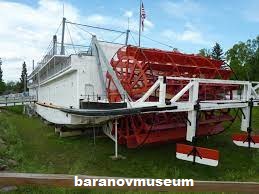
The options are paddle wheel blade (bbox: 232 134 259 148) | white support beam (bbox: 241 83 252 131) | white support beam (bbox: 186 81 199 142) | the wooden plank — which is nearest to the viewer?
the wooden plank

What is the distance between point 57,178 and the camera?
9.59 ft

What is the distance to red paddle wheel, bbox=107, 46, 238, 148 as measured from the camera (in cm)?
1108

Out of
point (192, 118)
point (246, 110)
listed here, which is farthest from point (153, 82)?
point (192, 118)

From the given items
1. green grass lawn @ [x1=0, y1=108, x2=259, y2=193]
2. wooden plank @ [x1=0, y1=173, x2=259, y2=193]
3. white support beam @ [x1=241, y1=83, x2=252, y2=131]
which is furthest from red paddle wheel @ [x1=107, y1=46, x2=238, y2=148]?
wooden plank @ [x1=0, y1=173, x2=259, y2=193]

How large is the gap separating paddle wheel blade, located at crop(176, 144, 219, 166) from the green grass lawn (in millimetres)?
1187

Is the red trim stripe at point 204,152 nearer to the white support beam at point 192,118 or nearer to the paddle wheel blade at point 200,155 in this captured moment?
the paddle wheel blade at point 200,155

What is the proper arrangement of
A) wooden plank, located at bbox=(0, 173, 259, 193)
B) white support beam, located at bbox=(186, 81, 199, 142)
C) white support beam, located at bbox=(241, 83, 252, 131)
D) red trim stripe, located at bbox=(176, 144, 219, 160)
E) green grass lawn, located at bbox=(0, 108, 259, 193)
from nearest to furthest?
wooden plank, located at bbox=(0, 173, 259, 193) < red trim stripe, located at bbox=(176, 144, 219, 160) < white support beam, located at bbox=(186, 81, 199, 142) < green grass lawn, located at bbox=(0, 108, 259, 193) < white support beam, located at bbox=(241, 83, 252, 131)

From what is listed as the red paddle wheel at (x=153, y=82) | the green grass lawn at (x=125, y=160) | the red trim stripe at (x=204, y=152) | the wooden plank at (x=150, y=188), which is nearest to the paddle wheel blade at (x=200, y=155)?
the red trim stripe at (x=204, y=152)

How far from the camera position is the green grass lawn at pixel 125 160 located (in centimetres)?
928

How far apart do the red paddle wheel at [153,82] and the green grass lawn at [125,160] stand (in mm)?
571

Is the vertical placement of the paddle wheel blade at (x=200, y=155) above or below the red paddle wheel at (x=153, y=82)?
below

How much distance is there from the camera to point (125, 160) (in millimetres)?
10711

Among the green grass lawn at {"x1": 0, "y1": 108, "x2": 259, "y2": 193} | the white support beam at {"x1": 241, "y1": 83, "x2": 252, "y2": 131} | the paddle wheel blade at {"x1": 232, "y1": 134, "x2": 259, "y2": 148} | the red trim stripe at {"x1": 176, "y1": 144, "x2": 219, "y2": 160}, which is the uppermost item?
the white support beam at {"x1": 241, "y1": 83, "x2": 252, "y2": 131}

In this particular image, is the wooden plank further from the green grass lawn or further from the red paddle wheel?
the red paddle wheel
